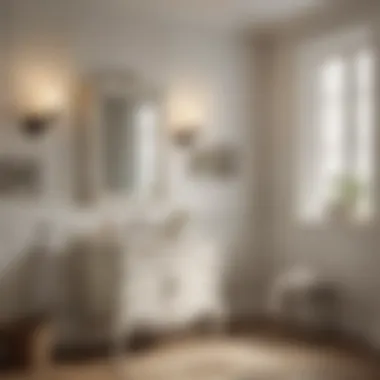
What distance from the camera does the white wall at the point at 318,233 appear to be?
16.0 feet

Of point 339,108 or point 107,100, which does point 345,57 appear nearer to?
point 339,108

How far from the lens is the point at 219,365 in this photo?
13.9 ft

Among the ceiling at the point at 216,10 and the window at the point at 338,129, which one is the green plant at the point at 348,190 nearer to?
the window at the point at 338,129

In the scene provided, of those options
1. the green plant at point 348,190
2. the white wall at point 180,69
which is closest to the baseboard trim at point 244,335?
the white wall at point 180,69

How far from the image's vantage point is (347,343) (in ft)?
16.1

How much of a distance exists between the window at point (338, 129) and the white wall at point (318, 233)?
117 mm

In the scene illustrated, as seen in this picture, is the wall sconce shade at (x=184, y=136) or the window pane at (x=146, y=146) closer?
the window pane at (x=146, y=146)

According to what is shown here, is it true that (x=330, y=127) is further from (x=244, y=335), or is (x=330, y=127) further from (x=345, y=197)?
(x=244, y=335)

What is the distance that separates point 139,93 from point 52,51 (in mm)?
731

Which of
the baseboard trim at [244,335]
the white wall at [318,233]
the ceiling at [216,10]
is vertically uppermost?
the ceiling at [216,10]

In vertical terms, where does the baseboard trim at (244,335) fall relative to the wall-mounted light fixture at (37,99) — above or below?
below

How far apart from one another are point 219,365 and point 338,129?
218 cm

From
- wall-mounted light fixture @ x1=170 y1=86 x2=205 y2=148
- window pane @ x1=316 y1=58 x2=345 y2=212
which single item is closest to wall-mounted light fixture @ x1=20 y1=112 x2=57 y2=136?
wall-mounted light fixture @ x1=170 y1=86 x2=205 y2=148

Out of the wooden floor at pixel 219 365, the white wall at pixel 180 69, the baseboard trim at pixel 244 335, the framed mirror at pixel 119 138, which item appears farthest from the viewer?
the framed mirror at pixel 119 138
